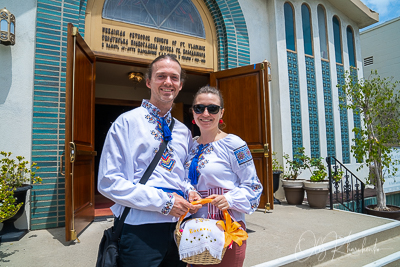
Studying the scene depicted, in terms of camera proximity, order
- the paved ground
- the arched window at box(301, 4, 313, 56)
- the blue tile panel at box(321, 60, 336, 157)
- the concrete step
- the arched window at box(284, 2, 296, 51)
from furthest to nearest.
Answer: the blue tile panel at box(321, 60, 336, 157)
the arched window at box(301, 4, 313, 56)
the arched window at box(284, 2, 296, 51)
the concrete step
the paved ground

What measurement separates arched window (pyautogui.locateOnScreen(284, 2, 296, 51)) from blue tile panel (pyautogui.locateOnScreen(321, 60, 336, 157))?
1.13 meters

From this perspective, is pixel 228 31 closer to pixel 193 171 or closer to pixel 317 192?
pixel 317 192

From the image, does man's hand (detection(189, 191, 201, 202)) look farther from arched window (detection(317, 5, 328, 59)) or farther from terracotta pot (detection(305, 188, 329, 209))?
arched window (detection(317, 5, 328, 59))

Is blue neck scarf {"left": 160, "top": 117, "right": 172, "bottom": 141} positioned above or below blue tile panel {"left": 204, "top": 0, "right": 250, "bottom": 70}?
below

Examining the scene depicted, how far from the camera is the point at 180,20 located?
4.77 meters

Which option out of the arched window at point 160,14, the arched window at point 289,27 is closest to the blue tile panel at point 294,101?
the arched window at point 289,27

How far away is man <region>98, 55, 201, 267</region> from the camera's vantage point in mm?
1159

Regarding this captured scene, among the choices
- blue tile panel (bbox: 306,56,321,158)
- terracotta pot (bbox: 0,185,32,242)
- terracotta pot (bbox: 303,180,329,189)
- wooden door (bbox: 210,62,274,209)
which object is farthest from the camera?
blue tile panel (bbox: 306,56,321,158)

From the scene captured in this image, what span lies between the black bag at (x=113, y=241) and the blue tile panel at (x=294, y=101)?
510 cm

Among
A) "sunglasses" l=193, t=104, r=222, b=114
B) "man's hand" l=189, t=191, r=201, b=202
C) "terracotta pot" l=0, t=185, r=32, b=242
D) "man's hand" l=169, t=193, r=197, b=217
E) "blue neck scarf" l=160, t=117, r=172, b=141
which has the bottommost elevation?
"terracotta pot" l=0, t=185, r=32, b=242

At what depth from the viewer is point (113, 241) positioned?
1.24 metres

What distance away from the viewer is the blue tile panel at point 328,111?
6406 millimetres

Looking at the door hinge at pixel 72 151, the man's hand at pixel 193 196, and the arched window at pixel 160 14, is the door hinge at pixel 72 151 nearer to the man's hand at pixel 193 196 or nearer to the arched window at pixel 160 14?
the man's hand at pixel 193 196

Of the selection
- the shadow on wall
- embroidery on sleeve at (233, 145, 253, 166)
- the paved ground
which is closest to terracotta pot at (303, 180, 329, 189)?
the paved ground
